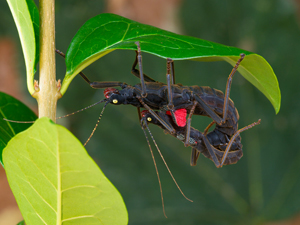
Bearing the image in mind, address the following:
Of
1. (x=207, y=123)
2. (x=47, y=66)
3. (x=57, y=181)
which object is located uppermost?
(x=47, y=66)

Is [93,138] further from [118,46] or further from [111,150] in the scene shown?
[118,46]

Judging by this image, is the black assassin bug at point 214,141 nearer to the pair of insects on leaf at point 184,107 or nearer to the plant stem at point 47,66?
the pair of insects on leaf at point 184,107

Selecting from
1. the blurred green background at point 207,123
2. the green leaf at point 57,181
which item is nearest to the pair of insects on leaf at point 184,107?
the green leaf at point 57,181

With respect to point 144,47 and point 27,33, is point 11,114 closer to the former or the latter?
point 27,33

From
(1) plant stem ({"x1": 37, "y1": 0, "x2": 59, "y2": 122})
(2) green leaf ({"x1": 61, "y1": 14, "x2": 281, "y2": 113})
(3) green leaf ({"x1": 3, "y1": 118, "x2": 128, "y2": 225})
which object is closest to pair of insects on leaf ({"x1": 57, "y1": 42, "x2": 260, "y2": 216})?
(2) green leaf ({"x1": 61, "y1": 14, "x2": 281, "y2": 113})

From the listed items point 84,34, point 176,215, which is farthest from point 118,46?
point 176,215

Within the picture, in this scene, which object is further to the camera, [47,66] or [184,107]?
[184,107]

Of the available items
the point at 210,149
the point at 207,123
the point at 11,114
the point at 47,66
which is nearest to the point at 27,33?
the point at 47,66
